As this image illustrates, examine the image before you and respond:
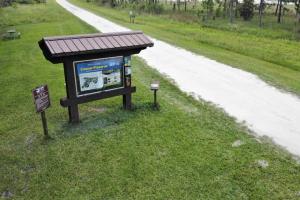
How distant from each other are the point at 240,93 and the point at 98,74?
5133 mm

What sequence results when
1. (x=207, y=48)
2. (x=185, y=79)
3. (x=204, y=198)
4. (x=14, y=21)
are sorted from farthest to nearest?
(x=14, y=21)
(x=207, y=48)
(x=185, y=79)
(x=204, y=198)

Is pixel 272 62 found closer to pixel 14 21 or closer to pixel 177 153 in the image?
pixel 177 153

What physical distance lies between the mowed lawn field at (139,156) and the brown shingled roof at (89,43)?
1995mm

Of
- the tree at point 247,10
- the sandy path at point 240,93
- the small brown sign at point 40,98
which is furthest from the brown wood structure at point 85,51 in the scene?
the tree at point 247,10

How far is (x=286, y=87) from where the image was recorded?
37.3ft

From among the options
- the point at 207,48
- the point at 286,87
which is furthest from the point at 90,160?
the point at 207,48

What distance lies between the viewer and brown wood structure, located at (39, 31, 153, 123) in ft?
24.8

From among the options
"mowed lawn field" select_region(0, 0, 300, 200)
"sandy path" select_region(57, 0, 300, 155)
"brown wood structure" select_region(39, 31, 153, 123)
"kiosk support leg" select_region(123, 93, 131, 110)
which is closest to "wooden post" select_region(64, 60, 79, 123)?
"brown wood structure" select_region(39, 31, 153, 123)

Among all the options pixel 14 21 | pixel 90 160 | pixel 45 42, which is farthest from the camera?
pixel 14 21

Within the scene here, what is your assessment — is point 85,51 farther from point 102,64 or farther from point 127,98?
point 127,98

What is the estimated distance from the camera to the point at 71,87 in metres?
8.12

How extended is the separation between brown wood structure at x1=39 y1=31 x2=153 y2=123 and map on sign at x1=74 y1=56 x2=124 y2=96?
3.7 inches

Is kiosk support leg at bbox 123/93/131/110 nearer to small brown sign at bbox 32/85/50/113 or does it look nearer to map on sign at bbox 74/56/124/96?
map on sign at bbox 74/56/124/96

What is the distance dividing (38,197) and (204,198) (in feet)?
9.86
